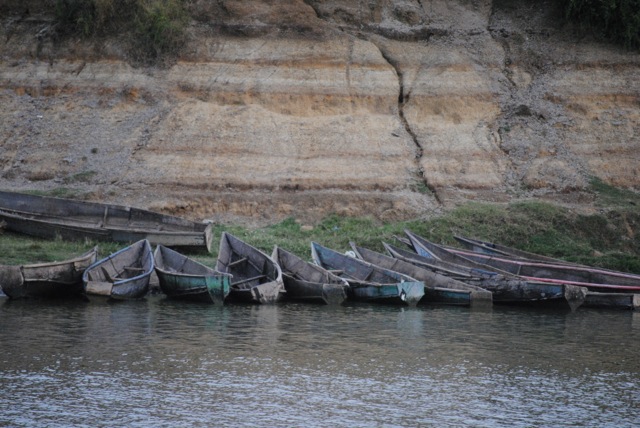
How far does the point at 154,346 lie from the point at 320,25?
18.2 m

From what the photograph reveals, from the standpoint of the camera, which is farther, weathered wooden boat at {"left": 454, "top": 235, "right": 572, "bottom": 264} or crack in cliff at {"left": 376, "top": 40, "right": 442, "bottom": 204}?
crack in cliff at {"left": 376, "top": 40, "right": 442, "bottom": 204}

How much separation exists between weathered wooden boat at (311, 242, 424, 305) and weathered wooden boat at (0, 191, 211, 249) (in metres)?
3.19

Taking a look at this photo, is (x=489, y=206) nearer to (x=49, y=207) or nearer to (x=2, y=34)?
(x=49, y=207)

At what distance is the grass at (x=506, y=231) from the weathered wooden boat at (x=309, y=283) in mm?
1779

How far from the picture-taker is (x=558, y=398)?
45.2 feet

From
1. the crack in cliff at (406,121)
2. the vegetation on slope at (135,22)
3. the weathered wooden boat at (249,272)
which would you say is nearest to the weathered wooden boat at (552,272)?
the weathered wooden boat at (249,272)

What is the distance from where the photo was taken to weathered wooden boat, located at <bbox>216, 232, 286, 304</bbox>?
20.1 meters

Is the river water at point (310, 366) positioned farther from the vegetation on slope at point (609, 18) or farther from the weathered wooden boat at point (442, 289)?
the vegetation on slope at point (609, 18)

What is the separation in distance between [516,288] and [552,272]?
1633 millimetres

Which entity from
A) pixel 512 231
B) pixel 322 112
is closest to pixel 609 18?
pixel 512 231

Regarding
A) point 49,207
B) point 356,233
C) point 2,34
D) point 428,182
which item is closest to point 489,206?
A: point 428,182

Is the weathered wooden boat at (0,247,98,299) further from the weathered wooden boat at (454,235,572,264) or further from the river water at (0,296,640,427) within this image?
the weathered wooden boat at (454,235,572,264)

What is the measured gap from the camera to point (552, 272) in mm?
22297

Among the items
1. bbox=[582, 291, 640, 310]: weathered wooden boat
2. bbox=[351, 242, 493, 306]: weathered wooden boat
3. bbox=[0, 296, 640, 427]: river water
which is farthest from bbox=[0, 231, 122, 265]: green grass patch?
bbox=[582, 291, 640, 310]: weathered wooden boat
